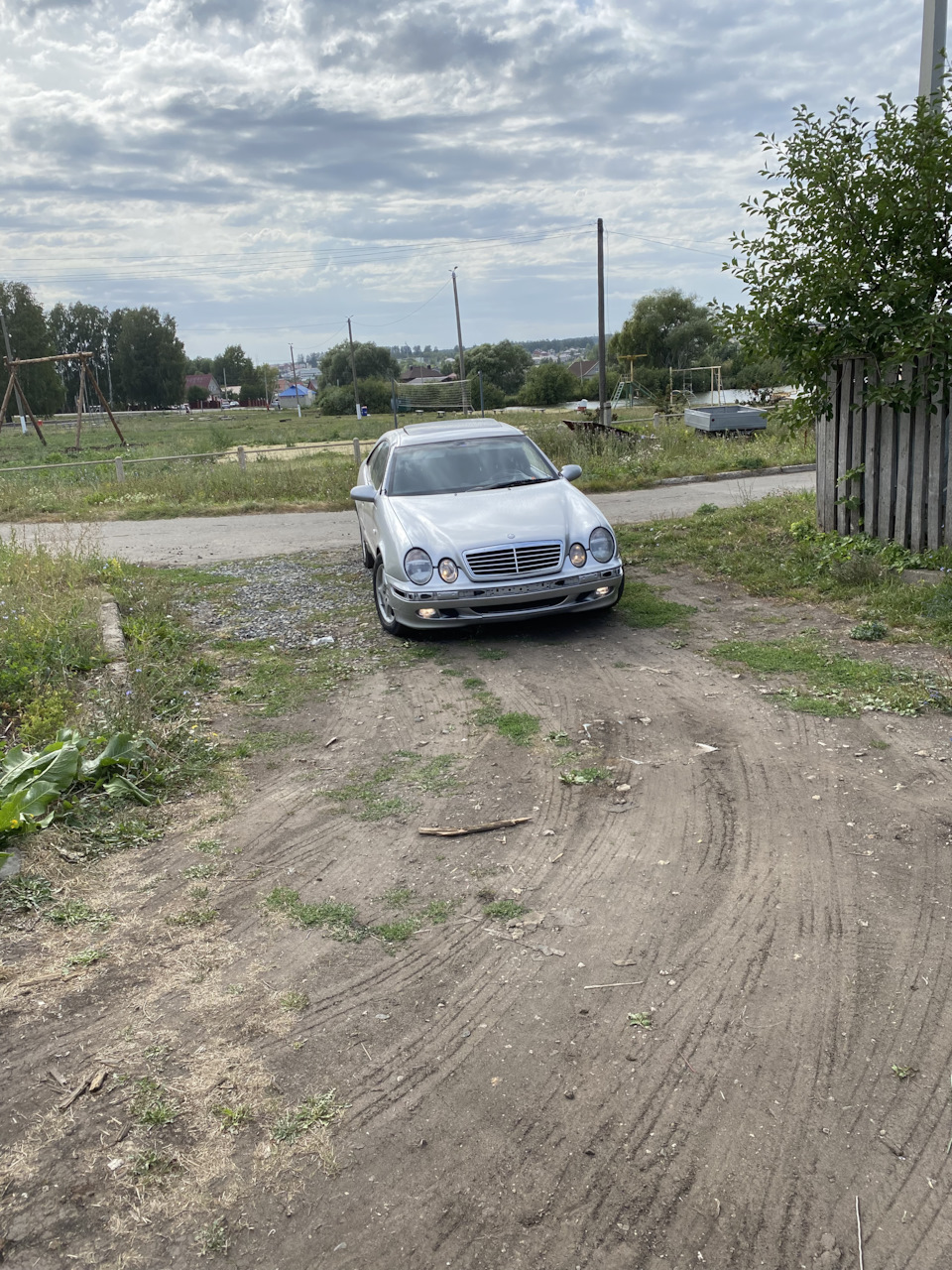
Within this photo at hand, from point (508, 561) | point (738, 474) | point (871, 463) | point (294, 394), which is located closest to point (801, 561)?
point (871, 463)

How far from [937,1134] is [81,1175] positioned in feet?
7.88

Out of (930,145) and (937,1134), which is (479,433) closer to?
(930,145)

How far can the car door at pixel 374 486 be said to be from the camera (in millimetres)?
9031

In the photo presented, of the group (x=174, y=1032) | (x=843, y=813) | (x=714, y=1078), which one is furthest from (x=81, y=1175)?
(x=843, y=813)

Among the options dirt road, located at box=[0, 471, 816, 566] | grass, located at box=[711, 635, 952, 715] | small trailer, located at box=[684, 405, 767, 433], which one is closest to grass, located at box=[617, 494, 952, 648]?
grass, located at box=[711, 635, 952, 715]

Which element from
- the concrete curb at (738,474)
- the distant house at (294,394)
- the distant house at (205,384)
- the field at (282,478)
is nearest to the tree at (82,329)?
the distant house at (205,384)

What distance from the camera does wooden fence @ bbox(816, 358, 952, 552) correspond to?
8586 millimetres

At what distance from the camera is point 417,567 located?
7648 mm

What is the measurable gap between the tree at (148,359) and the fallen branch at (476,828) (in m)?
106

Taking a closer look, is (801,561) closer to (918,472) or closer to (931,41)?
(918,472)

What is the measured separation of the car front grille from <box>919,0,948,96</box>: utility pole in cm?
558

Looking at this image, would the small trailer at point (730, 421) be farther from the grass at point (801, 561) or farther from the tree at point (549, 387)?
the tree at point (549, 387)

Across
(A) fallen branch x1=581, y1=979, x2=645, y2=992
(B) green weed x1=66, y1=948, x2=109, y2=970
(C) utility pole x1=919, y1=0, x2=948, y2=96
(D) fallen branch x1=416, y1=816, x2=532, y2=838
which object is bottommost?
(A) fallen branch x1=581, y1=979, x2=645, y2=992

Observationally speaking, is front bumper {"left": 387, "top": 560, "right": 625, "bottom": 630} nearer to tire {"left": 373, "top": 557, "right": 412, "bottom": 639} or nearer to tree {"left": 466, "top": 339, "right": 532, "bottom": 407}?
tire {"left": 373, "top": 557, "right": 412, "bottom": 639}
